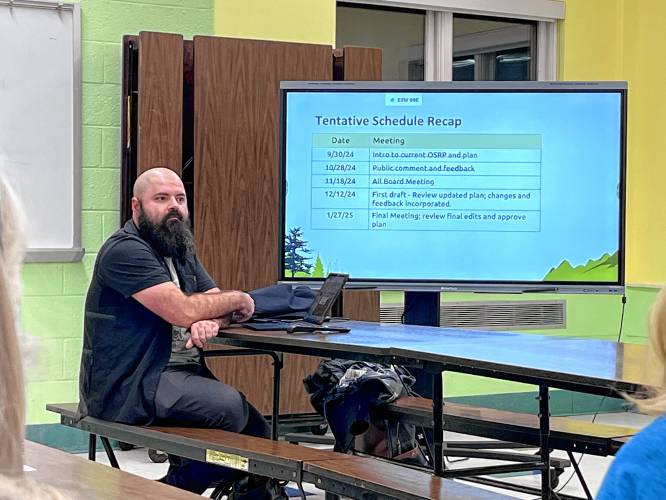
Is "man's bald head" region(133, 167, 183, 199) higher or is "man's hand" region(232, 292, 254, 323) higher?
"man's bald head" region(133, 167, 183, 199)

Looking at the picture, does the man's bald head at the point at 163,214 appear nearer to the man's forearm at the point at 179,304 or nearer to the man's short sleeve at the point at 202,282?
the man's short sleeve at the point at 202,282

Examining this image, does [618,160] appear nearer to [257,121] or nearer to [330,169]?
[330,169]

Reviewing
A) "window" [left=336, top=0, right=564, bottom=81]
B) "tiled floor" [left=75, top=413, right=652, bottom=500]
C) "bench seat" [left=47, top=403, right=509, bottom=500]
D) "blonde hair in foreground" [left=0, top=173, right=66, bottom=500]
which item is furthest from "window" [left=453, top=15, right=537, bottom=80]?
"blonde hair in foreground" [left=0, top=173, right=66, bottom=500]

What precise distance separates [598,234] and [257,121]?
6.27ft

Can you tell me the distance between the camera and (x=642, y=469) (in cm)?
→ 104

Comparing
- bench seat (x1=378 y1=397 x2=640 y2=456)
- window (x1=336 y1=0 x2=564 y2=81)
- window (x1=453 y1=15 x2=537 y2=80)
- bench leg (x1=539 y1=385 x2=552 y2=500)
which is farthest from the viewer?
window (x1=453 y1=15 x2=537 y2=80)

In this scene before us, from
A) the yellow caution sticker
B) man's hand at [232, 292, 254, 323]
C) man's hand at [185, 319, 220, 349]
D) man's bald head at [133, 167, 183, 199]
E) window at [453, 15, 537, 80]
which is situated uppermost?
window at [453, 15, 537, 80]

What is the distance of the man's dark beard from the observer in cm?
407

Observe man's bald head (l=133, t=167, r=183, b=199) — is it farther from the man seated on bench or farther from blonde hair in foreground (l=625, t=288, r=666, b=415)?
blonde hair in foreground (l=625, t=288, r=666, b=415)

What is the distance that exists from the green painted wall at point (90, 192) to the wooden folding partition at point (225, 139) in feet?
0.45

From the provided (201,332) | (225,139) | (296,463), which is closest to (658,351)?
(296,463)

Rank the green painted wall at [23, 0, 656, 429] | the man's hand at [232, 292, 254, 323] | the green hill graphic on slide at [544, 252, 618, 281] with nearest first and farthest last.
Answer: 1. the man's hand at [232, 292, 254, 323]
2. the green hill graphic on slide at [544, 252, 618, 281]
3. the green painted wall at [23, 0, 656, 429]

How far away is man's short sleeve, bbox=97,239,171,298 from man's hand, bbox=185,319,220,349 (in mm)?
187

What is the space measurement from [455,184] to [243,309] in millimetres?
920
